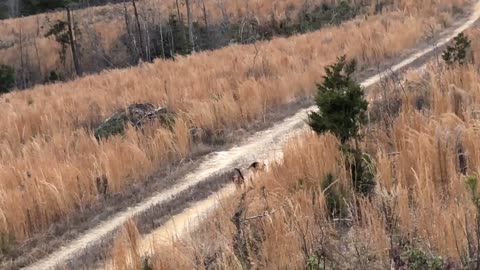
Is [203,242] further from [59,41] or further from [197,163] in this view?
[59,41]

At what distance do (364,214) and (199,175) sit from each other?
13.0 feet

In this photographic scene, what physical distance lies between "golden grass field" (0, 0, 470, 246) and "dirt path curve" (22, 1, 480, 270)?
21.1 inches

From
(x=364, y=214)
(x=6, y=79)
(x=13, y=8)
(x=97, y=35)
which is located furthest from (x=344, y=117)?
(x=13, y=8)

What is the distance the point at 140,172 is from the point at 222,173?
1221 mm

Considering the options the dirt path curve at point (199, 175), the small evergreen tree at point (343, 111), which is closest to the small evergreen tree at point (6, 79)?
A: the dirt path curve at point (199, 175)

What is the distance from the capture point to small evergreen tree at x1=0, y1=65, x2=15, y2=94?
93.9 feet

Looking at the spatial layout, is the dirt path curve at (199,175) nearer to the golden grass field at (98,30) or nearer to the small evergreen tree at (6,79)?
the small evergreen tree at (6,79)

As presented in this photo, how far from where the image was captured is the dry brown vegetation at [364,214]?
3848 mm

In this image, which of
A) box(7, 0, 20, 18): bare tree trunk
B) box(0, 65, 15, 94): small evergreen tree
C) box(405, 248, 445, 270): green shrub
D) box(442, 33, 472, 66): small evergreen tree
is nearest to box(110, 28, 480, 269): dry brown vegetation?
box(405, 248, 445, 270): green shrub

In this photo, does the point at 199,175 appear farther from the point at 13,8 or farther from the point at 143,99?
the point at 13,8

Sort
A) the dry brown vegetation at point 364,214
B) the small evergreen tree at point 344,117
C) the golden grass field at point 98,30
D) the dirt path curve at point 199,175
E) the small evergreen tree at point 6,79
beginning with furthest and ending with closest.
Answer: the golden grass field at point 98,30 < the small evergreen tree at point 6,79 < the dirt path curve at point 199,175 < the small evergreen tree at point 344,117 < the dry brown vegetation at point 364,214

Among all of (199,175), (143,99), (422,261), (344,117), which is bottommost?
(199,175)

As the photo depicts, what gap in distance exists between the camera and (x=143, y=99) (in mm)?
13078

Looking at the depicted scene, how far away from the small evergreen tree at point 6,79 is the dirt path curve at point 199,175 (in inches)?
877
